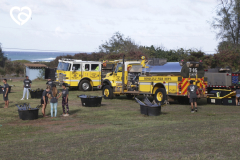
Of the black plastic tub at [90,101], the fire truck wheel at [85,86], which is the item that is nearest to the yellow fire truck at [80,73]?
the fire truck wheel at [85,86]

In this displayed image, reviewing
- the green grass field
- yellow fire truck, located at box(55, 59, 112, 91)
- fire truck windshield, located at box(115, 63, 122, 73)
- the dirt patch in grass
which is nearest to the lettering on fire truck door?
the green grass field

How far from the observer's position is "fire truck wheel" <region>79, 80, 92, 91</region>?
29.5 metres

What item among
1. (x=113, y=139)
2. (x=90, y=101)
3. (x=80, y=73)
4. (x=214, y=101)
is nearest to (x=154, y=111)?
(x=90, y=101)

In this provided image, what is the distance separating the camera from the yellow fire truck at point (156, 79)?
18391 millimetres

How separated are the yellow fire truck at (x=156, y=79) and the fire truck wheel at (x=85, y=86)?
641 centimetres

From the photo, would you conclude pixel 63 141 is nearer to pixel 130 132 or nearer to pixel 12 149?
pixel 12 149

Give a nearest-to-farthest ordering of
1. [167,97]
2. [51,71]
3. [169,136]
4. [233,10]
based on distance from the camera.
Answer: [169,136]
[167,97]
[51,71]
[233,10]

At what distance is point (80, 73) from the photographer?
96.6 feet

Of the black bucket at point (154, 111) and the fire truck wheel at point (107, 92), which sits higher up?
the fire truck wheel at point (107, 92)

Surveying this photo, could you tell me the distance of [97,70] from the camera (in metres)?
29.9

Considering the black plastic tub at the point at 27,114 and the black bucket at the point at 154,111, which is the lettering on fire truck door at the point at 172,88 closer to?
the black bucket at the point at 154,111

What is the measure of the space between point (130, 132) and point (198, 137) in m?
2.35

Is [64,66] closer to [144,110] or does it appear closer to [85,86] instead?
[85,86]

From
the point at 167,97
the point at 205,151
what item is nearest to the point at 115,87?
the point at 167,97
